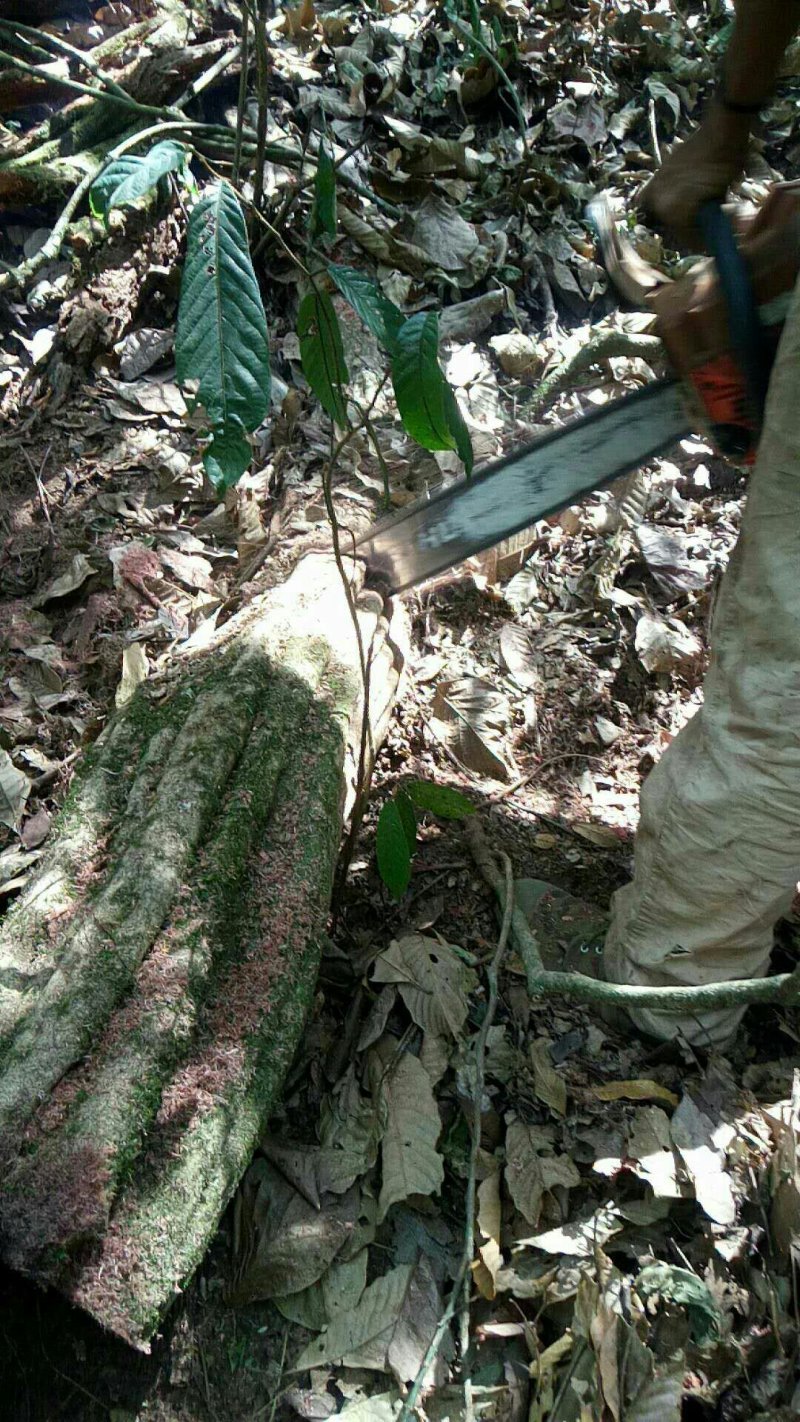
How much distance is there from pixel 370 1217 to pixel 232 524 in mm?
2006

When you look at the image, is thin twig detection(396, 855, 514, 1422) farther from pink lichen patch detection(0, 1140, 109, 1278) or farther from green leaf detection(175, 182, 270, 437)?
green leaf detection(175, 182, 270, 437)

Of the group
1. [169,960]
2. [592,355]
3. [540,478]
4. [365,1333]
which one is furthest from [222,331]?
[592,355]

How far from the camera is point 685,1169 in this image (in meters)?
1.68

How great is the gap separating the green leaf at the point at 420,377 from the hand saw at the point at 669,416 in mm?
410

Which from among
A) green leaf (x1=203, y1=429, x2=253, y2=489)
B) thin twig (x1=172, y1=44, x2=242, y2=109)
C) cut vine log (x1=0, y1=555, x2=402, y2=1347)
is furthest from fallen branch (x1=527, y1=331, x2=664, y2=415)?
green leaf (x1=203, y1=429, x2=253, y2=489)

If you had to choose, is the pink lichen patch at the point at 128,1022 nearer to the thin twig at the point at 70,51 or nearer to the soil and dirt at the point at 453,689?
the soil and dirt at the point at 453,689


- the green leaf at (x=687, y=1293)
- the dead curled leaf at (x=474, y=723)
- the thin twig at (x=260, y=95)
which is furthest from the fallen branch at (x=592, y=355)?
the green leaf at (x=687, y=1293)

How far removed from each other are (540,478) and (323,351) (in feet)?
1.88

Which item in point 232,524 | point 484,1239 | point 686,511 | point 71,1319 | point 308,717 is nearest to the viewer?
point 71,1319

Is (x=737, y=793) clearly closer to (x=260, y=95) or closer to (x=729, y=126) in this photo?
(x=729, y=126)

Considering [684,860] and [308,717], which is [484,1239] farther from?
[308,717]

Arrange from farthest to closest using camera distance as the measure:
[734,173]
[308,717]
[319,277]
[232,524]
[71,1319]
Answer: [319,277] → [232,524] → [308,717] → [734,173] → [71,1319]

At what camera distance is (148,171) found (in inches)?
54.0

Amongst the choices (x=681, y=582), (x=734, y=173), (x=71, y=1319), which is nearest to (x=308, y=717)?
(x=71, y=1319)
